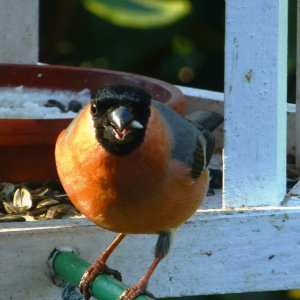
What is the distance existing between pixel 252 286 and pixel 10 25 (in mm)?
1381

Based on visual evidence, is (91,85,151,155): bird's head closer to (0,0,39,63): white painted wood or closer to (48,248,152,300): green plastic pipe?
(48,248,152,300): green plastic pipe

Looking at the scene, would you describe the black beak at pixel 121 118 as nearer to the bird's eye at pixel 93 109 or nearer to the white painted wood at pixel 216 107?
the bird's eye at pixel 93 109

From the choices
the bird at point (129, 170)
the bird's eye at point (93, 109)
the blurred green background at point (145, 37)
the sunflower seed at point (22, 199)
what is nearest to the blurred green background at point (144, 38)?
the blurred green background at point (145, 37)

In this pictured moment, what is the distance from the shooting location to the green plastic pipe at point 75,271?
7.99ft

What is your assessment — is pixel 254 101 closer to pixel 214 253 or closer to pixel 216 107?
pixel 214 253

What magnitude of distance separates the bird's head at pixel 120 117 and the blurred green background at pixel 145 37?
1960mm

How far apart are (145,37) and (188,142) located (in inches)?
73.2

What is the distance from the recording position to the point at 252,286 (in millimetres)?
2615

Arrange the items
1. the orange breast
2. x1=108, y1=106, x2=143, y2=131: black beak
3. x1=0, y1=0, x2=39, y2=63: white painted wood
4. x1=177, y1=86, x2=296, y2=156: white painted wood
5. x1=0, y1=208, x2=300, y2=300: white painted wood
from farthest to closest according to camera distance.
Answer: x1=0, y1=0, x2=39, y2=63: white painted wood → x1=177, y1=86, x2=296, y2=156: white painted wood → x1=0, y1=208, x2=300, y2=300: white painted wood → the orange breast → x1=108, y1=106, x2=143, y2=131: black beak

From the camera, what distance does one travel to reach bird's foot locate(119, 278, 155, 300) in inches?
97.5

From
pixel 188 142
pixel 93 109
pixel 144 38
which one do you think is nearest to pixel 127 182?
pixel 93 109

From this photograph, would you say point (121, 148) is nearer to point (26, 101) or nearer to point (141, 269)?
point (141, 269)

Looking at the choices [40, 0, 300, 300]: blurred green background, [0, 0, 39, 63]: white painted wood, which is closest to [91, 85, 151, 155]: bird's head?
[0, 0, 39, 63]: white painted wood

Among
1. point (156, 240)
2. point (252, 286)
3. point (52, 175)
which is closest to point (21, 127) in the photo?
point (52, 175)
